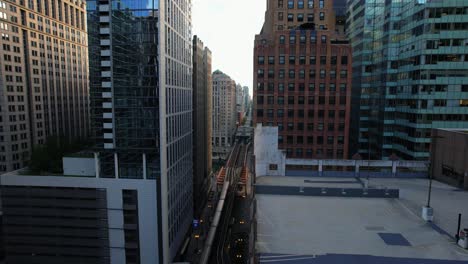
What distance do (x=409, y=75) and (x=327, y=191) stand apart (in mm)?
48865

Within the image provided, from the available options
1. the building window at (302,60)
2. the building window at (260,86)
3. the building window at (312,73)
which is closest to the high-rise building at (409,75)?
the building window at (312,73)

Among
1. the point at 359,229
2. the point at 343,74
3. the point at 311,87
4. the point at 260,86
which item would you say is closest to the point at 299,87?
the point at 311,87

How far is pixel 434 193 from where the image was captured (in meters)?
37.2

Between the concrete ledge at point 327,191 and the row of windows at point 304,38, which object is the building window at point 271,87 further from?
the concrete ledge at point 327,191

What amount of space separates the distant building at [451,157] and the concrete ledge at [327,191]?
996 centimetres

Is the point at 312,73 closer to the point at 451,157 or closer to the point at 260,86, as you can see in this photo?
the point at 260,86

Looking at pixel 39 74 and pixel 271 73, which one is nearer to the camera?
pixel 271 73

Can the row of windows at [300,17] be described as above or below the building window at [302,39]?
above

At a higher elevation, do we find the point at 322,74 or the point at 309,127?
the point at 322,74

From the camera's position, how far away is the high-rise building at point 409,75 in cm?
6132

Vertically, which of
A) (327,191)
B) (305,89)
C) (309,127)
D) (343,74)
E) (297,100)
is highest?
(343,74)

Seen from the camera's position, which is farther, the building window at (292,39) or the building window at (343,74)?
the building window at (343,74)

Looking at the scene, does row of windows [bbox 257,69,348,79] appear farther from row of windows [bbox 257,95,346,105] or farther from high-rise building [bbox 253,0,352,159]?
row of windows [bbox 257,95,346,105]

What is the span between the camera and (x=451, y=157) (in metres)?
39.5
